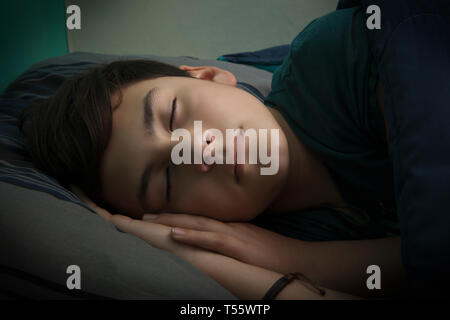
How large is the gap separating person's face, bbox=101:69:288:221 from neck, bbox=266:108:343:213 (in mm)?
91

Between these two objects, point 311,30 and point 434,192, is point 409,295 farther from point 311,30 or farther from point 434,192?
point 311,30

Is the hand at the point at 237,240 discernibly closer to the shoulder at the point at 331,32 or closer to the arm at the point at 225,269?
the arm at the point at 225,269

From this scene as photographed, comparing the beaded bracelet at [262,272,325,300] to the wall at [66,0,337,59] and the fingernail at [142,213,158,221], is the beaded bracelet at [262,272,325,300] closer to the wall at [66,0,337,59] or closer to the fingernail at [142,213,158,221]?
the fingernail at [142,213,158,221]

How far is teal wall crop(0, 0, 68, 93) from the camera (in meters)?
1.14

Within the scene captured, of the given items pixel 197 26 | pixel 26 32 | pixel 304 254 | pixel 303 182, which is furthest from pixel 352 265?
pixel 197 26

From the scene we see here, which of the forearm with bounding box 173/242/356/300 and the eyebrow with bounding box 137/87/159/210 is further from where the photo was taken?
the eyebrow with bounding box 137/87/159/210

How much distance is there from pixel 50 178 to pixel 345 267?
0.57 meters

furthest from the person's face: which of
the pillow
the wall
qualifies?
the wall

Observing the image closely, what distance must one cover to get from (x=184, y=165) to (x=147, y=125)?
0.31 ft

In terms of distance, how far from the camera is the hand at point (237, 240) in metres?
0.70

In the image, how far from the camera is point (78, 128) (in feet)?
2.59

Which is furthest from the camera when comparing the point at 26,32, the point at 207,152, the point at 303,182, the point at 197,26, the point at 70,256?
the point at 197,26

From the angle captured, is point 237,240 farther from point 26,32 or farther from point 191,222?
point 26,32

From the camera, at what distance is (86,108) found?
2.58ft
